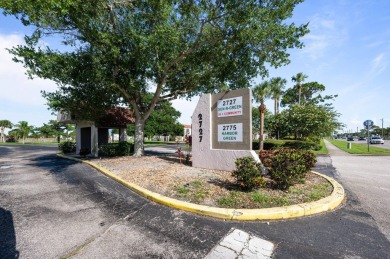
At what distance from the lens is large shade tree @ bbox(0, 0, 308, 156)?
982cm

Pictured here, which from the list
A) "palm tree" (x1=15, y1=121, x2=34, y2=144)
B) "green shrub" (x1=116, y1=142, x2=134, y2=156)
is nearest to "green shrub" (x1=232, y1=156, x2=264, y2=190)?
"green shrub" (x1=116, y1=142, x2=134, y2=156)

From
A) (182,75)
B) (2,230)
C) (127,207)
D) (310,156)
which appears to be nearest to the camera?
(2,230)

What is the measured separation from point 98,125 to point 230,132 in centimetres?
1277

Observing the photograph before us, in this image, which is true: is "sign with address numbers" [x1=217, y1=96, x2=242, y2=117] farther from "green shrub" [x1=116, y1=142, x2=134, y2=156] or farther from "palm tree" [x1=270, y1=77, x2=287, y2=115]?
"palm tree" [x1=270, y1=77, x2=287, y2=115]

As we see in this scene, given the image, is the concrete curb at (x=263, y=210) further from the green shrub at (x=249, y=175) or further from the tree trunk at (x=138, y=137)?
the tree trunk at (x=138, y=137)

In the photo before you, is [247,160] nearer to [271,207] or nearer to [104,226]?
[271,207]

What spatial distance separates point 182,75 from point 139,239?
1245cm

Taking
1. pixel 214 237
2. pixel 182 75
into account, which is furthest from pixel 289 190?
pixel 182 75

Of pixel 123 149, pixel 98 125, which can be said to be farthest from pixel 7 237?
pixel 98 125

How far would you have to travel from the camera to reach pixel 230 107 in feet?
28.7

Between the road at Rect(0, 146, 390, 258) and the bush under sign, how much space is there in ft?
Answer: 13.2

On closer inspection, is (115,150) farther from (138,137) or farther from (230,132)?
(230,132)

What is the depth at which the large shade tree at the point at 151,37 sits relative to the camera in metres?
9.82

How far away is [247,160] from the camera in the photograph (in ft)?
19.4
